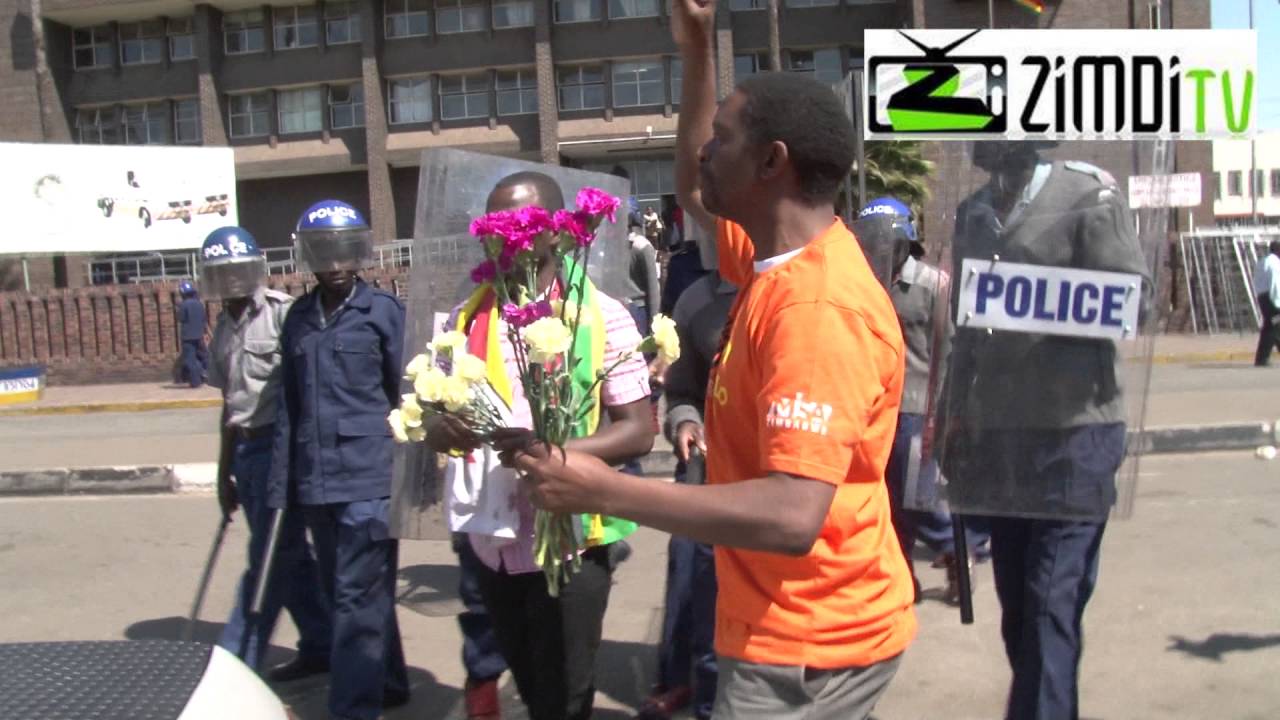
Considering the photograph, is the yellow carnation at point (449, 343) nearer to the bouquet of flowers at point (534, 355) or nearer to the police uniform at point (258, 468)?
the bouquet of flowers at point (534, 355)

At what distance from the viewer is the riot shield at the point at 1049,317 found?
11.0ft

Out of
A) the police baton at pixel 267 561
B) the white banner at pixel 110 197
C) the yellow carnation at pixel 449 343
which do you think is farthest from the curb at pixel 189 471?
the white banner at pixel 110 197

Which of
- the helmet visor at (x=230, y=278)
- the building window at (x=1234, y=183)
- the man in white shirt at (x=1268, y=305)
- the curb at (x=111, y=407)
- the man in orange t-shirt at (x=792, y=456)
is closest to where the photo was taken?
the man in orange t-shirt at (x=792, y=456)

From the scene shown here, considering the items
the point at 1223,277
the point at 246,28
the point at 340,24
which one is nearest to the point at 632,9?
the point at 340,24

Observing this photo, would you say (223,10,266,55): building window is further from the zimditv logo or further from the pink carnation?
the pink carnation

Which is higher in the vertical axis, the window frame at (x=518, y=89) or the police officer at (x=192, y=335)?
the window frame at (x=518, y=89)

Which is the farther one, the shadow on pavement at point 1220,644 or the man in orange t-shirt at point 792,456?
the shadow on pavement at point 1220,644

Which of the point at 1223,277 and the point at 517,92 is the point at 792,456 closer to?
the point at 1223,277

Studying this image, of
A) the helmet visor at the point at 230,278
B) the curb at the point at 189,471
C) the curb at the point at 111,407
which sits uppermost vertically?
the helmet visor at the point at 230,278

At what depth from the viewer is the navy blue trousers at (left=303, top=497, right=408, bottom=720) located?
13.6 feet

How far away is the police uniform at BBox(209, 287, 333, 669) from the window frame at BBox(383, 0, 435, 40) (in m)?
32.1

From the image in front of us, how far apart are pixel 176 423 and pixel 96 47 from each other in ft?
88.9

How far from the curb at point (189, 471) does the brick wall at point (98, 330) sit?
→ 42.2ft

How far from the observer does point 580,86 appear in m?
35.0
